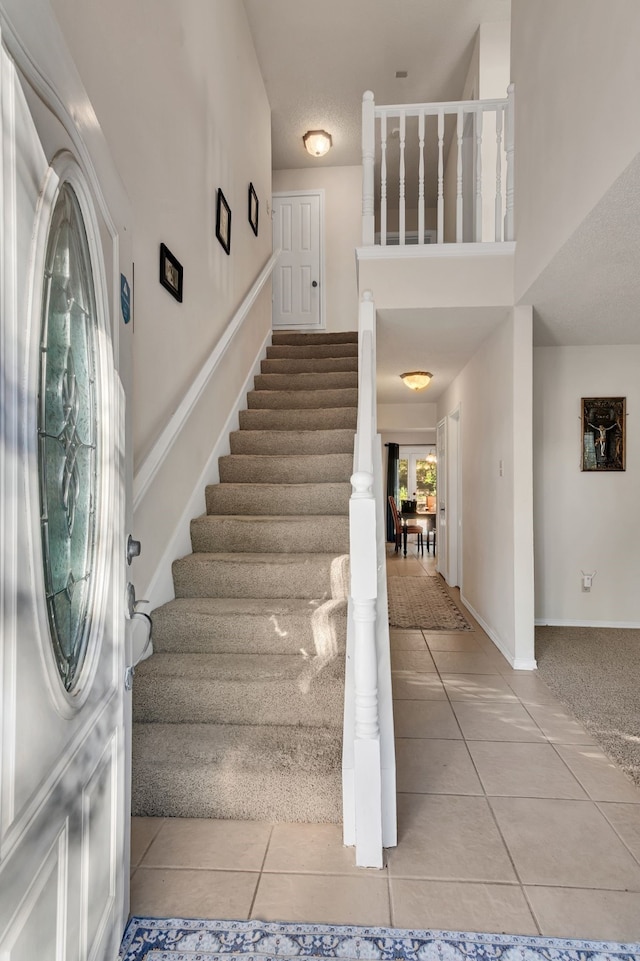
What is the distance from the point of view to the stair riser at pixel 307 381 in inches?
164

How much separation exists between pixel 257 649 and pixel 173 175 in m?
2.29

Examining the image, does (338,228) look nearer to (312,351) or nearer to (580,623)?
(312,351)

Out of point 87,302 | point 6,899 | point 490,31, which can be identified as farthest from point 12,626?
point 490,31

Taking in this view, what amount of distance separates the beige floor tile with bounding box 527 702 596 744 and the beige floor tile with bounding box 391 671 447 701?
0.47m

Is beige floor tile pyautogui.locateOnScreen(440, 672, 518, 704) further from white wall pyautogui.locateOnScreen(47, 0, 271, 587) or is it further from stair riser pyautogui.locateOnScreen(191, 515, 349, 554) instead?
white wall pyautogui.locateOnScreen(47, 0, 271, 587)

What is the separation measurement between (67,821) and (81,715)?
0.57 ft

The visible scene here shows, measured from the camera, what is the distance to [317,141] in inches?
217

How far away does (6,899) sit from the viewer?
2.37ft

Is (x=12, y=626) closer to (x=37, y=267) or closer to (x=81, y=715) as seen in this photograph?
(x=81, y=715)

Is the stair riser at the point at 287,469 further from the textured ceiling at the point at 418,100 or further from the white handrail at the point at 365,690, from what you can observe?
the white handrail at the point at 365,690

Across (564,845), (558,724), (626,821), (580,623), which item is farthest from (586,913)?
(580,623)

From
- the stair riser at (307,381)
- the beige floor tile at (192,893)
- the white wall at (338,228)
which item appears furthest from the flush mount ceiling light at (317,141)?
the beige floor tile at (192,893)

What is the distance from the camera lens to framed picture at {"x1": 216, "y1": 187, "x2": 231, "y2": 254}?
3.37 metres

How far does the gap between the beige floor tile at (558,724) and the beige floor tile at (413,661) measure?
27.5 inches
